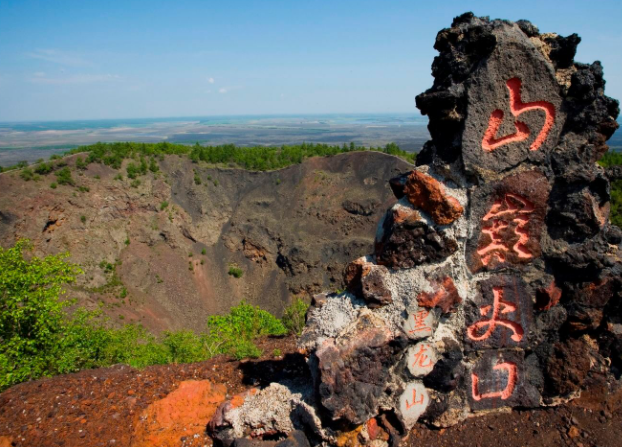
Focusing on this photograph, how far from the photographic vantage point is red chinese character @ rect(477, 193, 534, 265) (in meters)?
4.45

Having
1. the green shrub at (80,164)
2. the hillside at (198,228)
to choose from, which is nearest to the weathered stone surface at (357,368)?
the hillside at (198,228)

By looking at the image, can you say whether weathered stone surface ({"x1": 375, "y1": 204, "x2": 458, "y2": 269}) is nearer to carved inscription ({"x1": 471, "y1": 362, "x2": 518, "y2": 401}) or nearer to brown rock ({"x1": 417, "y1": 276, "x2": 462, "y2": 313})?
brown rock ({"x1": 417, "y1": 276, "x2": 462, "y2": 313})

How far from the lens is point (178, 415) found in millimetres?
4895

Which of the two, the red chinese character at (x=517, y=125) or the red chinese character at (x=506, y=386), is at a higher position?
the red chinese character at (x=517, y=125)

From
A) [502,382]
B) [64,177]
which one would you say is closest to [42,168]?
[64,177]

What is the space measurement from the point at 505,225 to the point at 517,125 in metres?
1.12

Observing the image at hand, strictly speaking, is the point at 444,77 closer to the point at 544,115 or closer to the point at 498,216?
the point at 544,115

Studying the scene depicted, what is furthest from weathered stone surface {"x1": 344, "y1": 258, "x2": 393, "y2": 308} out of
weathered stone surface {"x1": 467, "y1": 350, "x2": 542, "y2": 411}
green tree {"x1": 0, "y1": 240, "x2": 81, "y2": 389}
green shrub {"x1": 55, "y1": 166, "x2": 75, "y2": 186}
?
green shrub {"x1": 55, "y1": 166, "x2": 75, "y2": 186}

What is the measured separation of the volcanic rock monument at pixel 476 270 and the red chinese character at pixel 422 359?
0.7 inches

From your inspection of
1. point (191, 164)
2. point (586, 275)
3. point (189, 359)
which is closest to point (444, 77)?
point (586, 275)

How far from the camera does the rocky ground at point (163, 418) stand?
460 centimetres

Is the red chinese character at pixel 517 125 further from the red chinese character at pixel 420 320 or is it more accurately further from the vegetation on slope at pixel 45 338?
the vegetation on slope at pixel 45 338

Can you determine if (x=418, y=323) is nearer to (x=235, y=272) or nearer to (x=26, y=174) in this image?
(x=235, y=272)

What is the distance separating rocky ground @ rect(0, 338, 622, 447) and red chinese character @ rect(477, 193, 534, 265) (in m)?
2.07
